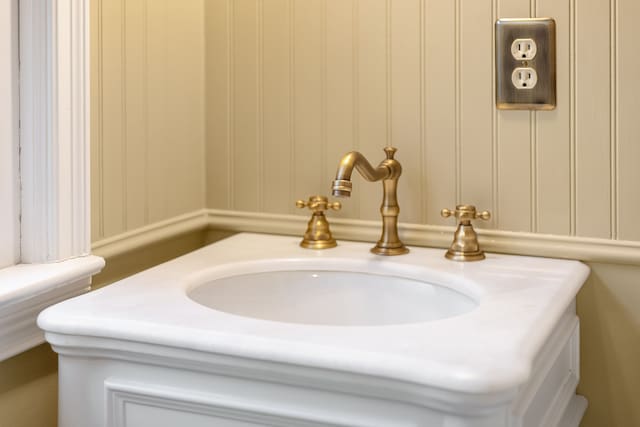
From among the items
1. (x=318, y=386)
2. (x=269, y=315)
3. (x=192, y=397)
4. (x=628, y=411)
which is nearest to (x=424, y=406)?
(x=318, y=386)

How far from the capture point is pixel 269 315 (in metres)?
1.43

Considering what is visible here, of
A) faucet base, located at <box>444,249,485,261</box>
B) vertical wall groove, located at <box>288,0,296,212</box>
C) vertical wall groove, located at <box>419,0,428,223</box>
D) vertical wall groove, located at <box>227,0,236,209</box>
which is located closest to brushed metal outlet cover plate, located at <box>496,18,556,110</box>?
vertical wall groove, located at <box>419,0,428,223</box>

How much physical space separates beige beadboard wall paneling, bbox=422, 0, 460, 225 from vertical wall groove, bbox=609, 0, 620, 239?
246mm

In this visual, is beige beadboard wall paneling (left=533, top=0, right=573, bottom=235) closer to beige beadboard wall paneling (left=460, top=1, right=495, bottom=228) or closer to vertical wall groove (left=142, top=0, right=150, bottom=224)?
beige beadboard wall paneling (left=460, top=1, right=495, bottom=228)

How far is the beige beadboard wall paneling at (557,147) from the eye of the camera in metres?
1.40

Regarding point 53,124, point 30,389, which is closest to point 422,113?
point 53,124

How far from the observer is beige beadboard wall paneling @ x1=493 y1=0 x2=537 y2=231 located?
56.8 inches

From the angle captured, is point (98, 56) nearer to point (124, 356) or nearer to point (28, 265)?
point (28, 265)

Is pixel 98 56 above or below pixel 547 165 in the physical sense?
above

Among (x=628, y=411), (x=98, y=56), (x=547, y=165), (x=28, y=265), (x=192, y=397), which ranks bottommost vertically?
(x=628, y=411)

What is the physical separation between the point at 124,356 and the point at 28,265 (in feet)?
0.85

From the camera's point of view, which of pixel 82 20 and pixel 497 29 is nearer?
pixel 82 20

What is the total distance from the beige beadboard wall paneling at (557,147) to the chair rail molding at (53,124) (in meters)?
0.71

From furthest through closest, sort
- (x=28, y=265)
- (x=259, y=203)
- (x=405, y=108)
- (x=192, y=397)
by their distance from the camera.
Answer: (x=259, y=203) → (x=405, y=108) → (x=28, y=265) → (x=192, y=397)
